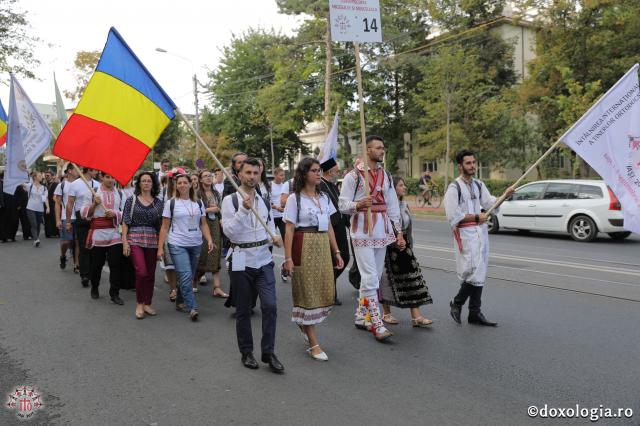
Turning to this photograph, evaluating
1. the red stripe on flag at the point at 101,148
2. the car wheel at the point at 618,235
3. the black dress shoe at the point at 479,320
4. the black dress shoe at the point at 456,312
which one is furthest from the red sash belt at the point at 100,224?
the car wheel at the point at 618,235

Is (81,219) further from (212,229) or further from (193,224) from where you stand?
(193,224)

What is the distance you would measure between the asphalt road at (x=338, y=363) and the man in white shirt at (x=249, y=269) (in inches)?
8.6

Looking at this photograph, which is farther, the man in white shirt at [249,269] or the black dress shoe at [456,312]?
the black dress shoe at [456,312]

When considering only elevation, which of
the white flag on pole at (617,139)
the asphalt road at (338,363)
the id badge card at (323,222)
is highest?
the white flag on pole at (617,139)

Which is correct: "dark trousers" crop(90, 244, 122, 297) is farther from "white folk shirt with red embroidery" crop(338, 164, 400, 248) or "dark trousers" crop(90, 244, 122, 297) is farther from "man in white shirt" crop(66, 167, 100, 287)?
"white folk shirt with red embroidery" crop(338, 164, 400, 248)

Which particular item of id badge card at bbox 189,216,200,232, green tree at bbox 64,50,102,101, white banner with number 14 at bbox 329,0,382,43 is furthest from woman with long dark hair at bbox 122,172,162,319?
green tree at bbox 64,50,102,101

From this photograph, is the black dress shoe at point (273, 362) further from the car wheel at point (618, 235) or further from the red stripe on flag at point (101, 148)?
the car wheel at point (618, 235)

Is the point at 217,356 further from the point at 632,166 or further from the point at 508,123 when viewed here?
the point at 508,123

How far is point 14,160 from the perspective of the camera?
7.56 metres

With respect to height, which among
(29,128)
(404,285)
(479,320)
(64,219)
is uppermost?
(29,128)

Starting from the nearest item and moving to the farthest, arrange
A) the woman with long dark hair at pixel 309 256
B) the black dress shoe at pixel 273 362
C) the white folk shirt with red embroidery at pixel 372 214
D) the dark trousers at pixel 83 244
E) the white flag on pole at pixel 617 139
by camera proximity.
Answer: the white flag on pole at pixel 617 139 < the black dress shoe at pixel 273 362 < the woman with long dark hair at pixel 309 256 < the white folk shirt with red embroidery at pixel 372 214 < the dark trousers at pixel 83 244

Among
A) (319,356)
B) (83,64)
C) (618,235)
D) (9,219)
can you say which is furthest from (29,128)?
(83,64)

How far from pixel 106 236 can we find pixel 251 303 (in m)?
3.61

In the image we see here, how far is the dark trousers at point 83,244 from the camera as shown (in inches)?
328
